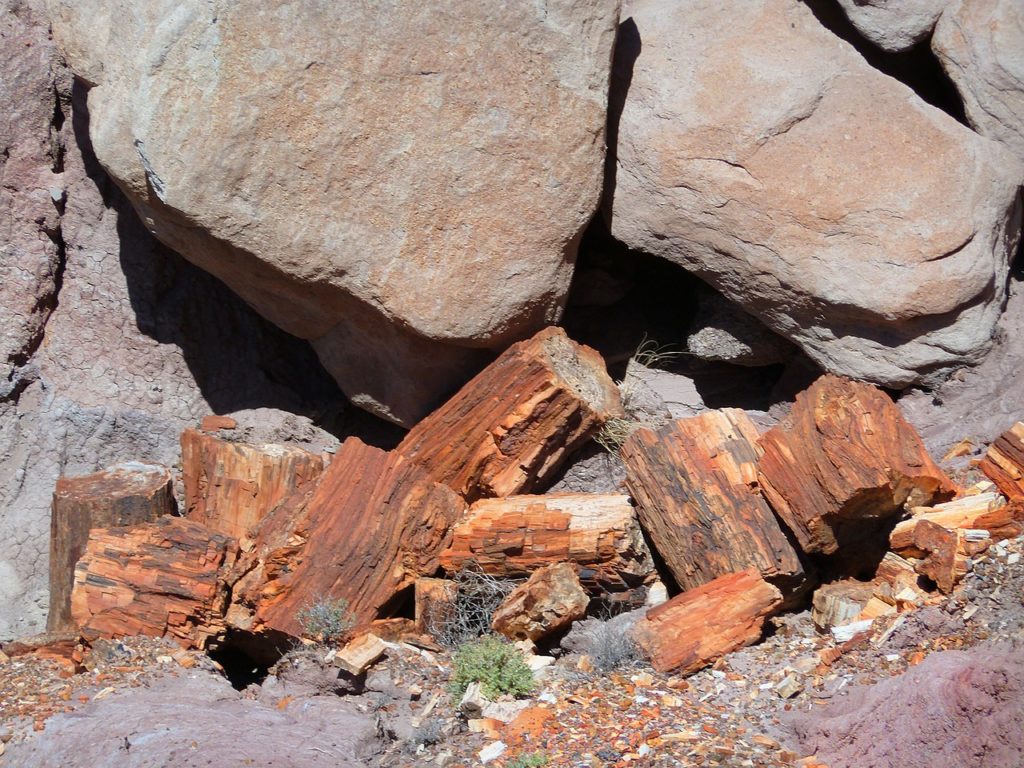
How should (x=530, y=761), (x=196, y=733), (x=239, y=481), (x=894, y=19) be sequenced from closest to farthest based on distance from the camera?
(x=530, y=761), (x=196, y=733), (x=239, y=481), (x=894, y=19)

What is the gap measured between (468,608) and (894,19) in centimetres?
312

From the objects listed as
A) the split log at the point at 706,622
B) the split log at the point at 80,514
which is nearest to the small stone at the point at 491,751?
the split log at the point at 706,622

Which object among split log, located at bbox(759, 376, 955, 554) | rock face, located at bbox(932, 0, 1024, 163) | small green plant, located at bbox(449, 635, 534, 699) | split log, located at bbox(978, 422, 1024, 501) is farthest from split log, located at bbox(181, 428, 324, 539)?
rock face, located at bbox(932, 0, 1024, 163)

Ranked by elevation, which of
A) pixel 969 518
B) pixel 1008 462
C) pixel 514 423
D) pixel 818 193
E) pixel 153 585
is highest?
pixel 818 193

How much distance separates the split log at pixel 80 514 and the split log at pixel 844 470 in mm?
2431

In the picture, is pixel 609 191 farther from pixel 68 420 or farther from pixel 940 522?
pixel 68 420

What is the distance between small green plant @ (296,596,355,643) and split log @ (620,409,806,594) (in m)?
1.20

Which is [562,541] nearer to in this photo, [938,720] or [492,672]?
[492,672]

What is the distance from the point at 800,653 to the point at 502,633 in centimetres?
104

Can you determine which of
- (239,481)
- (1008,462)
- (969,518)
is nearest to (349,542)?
(239,481)

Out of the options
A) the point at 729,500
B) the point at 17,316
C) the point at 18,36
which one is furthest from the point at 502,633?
the point at 18,36

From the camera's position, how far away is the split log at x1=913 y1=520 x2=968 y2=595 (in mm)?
3508

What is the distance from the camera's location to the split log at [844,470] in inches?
150

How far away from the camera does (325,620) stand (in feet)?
12.8
